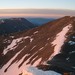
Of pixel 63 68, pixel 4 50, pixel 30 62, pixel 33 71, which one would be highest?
pixel 33 71

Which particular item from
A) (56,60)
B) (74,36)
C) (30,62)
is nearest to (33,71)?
(56,60)

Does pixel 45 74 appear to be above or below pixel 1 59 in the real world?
above

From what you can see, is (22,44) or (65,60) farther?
(22,44)

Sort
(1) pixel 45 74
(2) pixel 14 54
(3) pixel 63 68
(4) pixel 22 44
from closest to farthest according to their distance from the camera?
1. (1) pixel 45 74
2. (3) pixel 63 68
3. (2) pixel 14 54
4. (4) pixel 22 44

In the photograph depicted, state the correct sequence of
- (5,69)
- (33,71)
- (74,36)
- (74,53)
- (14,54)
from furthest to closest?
(14,54) < (5,69) < (74,36) < (74,53) < (33,71)

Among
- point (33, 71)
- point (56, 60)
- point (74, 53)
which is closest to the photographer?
point (33, 71)

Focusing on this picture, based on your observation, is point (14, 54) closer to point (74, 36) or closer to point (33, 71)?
point (74, 36)

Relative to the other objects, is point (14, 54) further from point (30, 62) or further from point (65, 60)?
point (65, 60)

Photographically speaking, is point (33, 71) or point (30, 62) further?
point (30, 62)

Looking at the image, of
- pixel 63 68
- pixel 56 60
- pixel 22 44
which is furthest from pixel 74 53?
pixel 22 44
